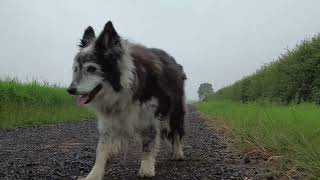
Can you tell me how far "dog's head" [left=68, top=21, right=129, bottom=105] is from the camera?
511cm

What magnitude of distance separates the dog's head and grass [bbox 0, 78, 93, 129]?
8.71 m

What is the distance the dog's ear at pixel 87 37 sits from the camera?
18.7ft

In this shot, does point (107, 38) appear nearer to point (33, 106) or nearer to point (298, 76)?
point (298, 76)

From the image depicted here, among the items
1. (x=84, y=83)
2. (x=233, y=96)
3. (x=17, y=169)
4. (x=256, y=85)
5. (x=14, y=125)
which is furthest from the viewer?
(x=233, y=96)

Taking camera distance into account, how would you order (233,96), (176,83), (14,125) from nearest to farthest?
(176,83), (14,125), (233,96)

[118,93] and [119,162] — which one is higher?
[118,93]

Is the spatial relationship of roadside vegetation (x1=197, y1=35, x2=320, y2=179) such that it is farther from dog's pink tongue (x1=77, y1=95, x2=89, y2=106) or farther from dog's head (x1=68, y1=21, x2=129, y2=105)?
dog's pink tongue (x1=77, y1=95, x2=89, y2=106)

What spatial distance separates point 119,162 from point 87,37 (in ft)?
6.10

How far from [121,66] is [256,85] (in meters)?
15.6

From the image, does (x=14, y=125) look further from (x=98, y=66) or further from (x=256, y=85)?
(x=256, y=85)

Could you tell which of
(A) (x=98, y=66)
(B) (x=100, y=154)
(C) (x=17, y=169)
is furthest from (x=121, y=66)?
(C) (x=17, y=169)

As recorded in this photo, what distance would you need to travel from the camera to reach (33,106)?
56.5ft

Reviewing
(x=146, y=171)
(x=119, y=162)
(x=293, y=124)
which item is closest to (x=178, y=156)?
(x=119, y=162)

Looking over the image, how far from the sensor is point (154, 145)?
18.5ft
